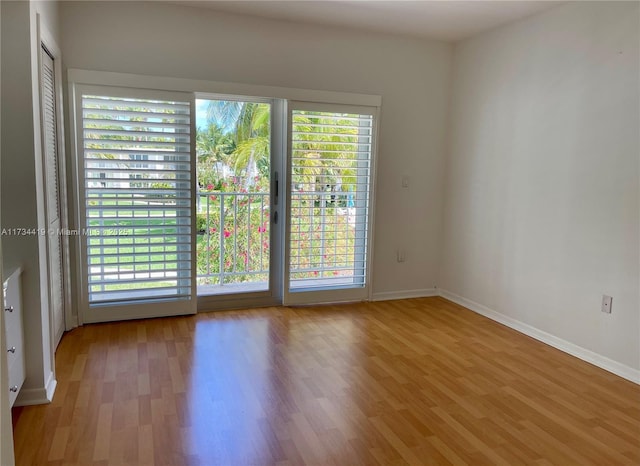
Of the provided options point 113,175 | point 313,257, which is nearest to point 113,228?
point 113,175

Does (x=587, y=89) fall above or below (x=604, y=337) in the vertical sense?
above

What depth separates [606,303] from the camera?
3.12 metres

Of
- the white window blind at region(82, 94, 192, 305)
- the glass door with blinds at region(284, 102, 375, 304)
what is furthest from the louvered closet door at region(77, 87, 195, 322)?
the glass door with blinds at region(284, 102, 375, 304)

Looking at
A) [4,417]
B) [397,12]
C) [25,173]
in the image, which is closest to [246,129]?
[397,12]

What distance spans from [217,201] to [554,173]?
115 inches

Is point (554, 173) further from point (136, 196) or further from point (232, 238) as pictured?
point (136, 196)

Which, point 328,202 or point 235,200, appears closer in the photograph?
point 328,202

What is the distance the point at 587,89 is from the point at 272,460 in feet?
10.2

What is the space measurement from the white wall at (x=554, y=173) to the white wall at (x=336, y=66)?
0.29 m

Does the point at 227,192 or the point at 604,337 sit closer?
the point at 604,337

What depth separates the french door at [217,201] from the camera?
3.55m

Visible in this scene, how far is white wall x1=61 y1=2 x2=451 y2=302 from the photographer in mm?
3484

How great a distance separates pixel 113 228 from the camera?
360 centimetres

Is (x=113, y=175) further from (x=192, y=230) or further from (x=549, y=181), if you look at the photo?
(x=549, y=181)
